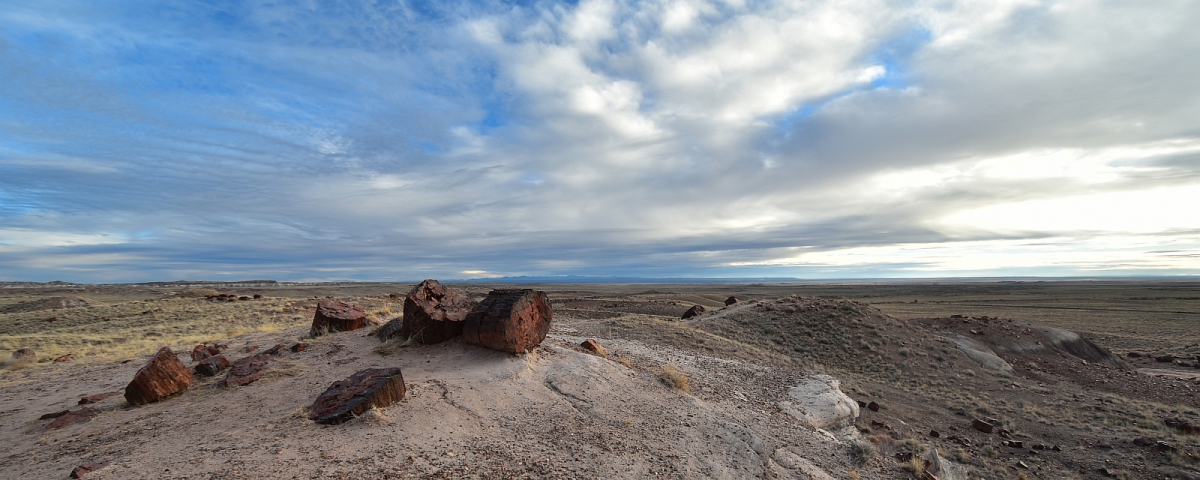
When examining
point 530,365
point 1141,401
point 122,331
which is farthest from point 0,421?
point 1141,401

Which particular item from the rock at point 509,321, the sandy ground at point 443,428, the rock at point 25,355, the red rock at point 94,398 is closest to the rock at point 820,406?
the sandy ground at point 443,428

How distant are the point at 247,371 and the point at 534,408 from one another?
616 centimetres

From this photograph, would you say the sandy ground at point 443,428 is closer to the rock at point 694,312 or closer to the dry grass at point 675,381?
the dry grass at point 675,381

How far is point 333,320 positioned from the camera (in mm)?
15219

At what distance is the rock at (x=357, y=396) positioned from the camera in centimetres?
762

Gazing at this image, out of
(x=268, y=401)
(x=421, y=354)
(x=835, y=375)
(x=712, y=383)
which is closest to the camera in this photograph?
(x=268, y=401)

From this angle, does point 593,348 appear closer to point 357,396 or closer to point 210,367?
point 357,396

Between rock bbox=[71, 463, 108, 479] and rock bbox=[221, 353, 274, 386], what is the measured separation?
3.85 meters

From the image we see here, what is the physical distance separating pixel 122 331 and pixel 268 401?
21.7 m

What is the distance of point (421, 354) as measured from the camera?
37.8 ft

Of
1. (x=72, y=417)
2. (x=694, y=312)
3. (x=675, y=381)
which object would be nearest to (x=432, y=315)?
(x=675, y=381)

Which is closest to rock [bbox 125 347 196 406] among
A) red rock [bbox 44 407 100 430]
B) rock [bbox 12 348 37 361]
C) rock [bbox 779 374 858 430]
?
red rock [bbox 44 407 100 430]

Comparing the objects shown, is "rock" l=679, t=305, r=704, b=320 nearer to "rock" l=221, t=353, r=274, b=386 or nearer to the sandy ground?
the sandy ground

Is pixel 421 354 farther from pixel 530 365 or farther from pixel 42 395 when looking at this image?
pixel 42 395
